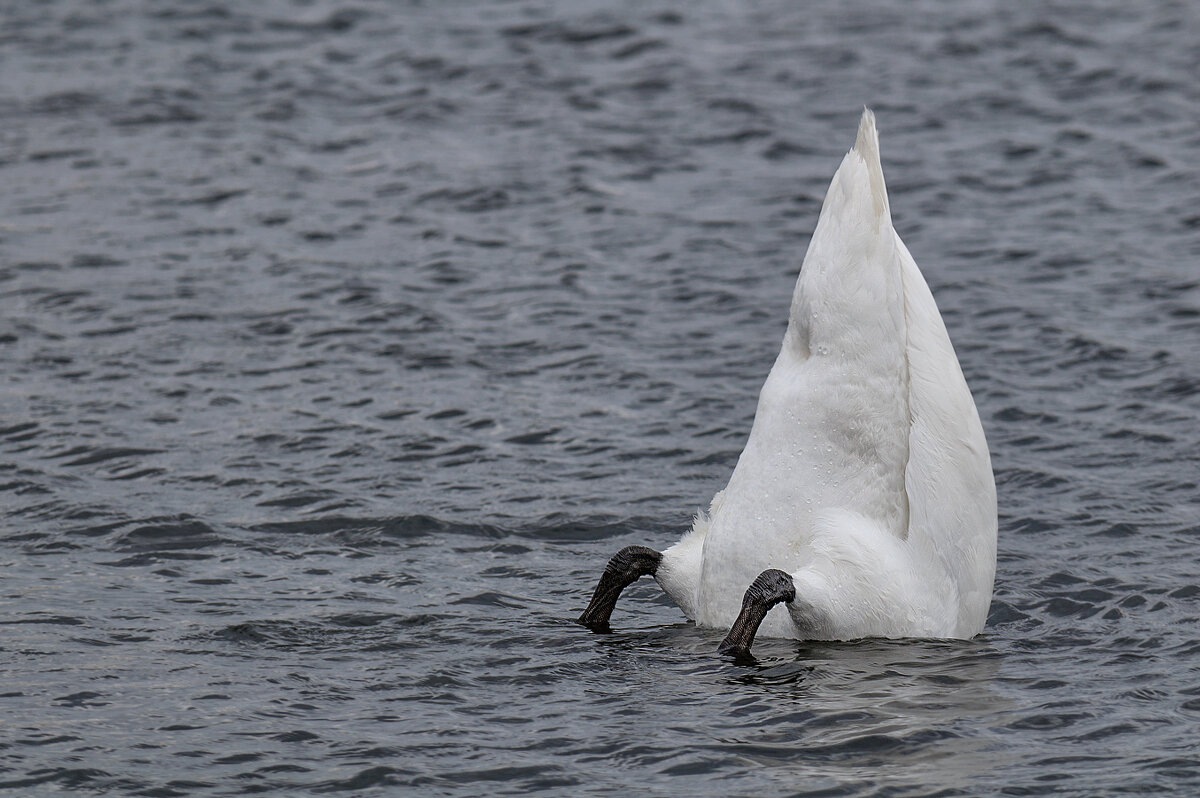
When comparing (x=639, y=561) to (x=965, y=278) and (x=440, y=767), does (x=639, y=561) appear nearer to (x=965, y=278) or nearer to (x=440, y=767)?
(x=440, y=767)

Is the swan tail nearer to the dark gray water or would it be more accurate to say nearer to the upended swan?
the upended swan

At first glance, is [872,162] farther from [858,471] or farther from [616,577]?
[616,577]

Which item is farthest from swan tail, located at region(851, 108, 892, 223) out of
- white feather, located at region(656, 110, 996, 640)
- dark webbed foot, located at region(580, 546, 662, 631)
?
dark webbed foot, located at region(580, 546, 662, 631)

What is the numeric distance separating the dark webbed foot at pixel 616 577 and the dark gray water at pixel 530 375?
0.15m

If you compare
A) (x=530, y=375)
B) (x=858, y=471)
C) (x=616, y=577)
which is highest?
(x=858, y=471)

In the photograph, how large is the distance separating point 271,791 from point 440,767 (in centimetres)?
66

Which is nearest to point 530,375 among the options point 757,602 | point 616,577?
point 616,577

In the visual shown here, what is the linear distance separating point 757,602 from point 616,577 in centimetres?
99

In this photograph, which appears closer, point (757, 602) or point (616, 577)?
point (757, 602)

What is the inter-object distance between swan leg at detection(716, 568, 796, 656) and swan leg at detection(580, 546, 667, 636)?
81cm

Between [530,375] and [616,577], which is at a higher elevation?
[530,375]

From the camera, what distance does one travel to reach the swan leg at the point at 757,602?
25.3 ft

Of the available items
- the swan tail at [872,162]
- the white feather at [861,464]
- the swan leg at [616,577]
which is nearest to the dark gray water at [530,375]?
the swan leg at [616,577]

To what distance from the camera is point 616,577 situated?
27.9 feet
